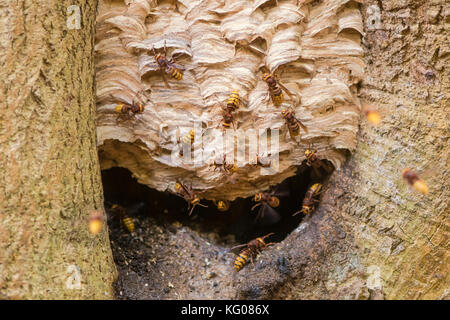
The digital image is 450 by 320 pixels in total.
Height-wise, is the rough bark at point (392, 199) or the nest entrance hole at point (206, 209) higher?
the rough bark at point (392, 199)

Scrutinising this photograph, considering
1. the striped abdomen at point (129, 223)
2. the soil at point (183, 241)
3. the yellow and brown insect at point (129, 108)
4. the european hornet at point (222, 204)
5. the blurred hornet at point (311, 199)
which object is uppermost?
the yellow and brown insect at point (129, 108)

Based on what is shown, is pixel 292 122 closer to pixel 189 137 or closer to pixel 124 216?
pixel 189 137

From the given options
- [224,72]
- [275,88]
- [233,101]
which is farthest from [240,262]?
[224,72]

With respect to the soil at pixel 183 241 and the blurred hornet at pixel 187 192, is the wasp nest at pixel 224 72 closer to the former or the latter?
the blurred hornet at pixel 187 192

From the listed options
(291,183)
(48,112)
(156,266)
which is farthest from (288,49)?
(156,266)

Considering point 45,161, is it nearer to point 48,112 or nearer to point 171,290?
point 48,112

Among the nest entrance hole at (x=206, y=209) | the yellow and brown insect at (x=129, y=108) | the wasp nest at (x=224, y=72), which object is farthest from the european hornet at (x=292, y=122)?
the yellow and brown insect at (x=129, y=108)

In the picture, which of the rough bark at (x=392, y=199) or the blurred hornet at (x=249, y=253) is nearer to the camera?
the rough bark at (x=392, y=199)
